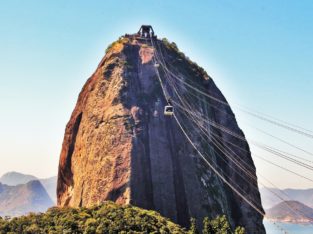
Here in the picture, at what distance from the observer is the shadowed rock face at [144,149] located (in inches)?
2111

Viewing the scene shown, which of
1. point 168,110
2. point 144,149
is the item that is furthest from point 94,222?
point 168,110

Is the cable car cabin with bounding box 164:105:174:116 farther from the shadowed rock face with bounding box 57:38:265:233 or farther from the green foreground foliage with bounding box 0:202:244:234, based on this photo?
the green foreground foliage with bounding box 0:202:244:234

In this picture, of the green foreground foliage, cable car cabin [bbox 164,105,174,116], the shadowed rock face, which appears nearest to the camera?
the green foreground foliage

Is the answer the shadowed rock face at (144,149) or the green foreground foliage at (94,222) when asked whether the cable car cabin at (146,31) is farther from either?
the green foreground foliage at (94,222)

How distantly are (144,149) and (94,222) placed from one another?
17478 mm

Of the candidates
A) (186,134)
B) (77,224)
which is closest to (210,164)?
(186,134)

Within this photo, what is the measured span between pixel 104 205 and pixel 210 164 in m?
20.5

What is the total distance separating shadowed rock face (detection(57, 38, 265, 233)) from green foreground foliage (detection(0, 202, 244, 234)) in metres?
8.21

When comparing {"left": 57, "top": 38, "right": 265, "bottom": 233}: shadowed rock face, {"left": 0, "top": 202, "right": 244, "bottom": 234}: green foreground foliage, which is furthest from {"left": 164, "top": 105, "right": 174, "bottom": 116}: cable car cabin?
{"left": 0, "top": 202, "right": 244, "bottom": 234}: green foreground foliage

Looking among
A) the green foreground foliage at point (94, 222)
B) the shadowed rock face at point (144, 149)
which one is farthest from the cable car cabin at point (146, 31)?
the green foreground foliage at point (94, 222)

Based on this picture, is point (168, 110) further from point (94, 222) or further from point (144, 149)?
point (94, 222)

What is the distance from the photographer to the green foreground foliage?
3922 cm

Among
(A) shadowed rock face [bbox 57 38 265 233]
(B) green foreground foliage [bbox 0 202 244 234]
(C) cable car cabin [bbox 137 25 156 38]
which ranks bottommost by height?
(B) green foreground foliage [bbox 0 202 244 234]

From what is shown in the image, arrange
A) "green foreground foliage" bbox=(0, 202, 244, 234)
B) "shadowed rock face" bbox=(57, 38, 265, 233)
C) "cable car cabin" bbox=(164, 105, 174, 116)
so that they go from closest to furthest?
1. "green foreground foliage" bbox=(0, 202, 244, 234)
2. "shadowed rock face" bbox=(57, 38, 265, 233)
3. "cable car cabin" bbox=(164, 105, 174, 116)
